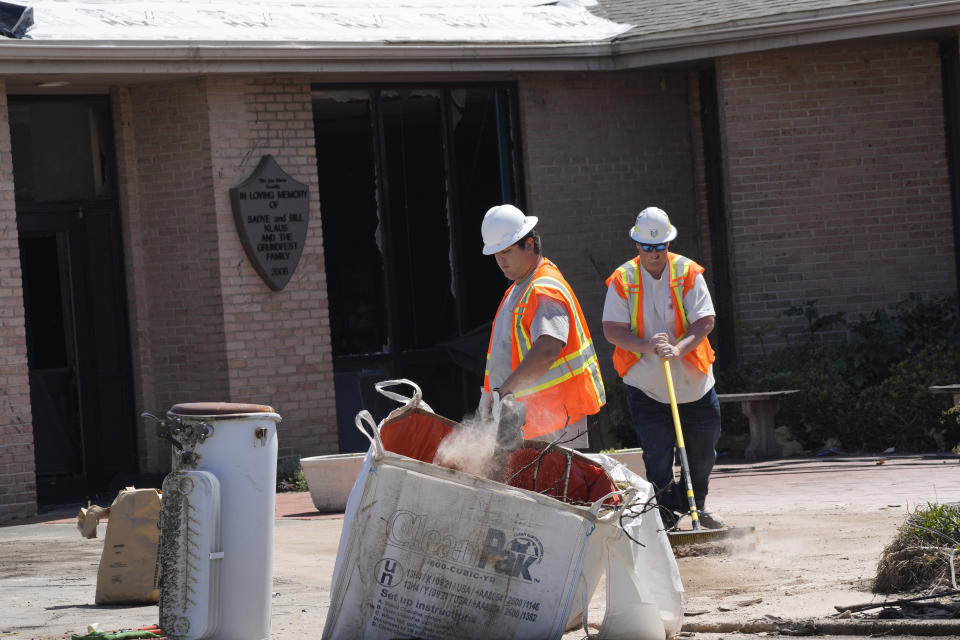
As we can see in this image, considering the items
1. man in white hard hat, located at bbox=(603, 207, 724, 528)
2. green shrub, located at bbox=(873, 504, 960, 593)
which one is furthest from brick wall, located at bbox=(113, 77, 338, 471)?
green shrub, located at bbox=(873, 504, 960, 593)

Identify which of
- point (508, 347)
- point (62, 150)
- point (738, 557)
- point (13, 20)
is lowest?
point (738, 557)

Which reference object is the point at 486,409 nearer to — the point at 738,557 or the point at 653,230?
the point at 738,557

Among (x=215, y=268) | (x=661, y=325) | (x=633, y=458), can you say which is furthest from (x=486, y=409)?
(x=215, y=268)

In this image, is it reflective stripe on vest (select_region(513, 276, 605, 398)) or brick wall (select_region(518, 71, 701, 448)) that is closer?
reflective stripe on vest (select_region(513, 276, 605, 398))

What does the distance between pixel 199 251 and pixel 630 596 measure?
7795 mm

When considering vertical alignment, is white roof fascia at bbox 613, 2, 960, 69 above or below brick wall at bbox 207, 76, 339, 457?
above

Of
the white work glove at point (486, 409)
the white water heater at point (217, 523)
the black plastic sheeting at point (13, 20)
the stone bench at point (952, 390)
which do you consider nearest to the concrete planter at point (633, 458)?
the stone bench at point (952, 390)

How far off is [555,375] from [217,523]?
1.76 metres

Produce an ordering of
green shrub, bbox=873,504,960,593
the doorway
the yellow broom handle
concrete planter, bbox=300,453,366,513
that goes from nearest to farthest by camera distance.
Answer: green shrub, bbox=873,504,960,593 → the yellow broom handle → concrete planter, bbox=300,453,366,513 → the doorway

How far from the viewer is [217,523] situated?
573 centimetres

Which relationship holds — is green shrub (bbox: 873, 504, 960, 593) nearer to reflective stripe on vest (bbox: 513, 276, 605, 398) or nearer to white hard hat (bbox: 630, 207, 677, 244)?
reflective stripe on vest (bbox: 513, 276, 605, 398)

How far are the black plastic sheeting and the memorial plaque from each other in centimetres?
215

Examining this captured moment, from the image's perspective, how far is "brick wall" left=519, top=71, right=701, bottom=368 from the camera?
47.9ft

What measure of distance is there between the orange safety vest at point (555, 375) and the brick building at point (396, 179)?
6.04 metres
